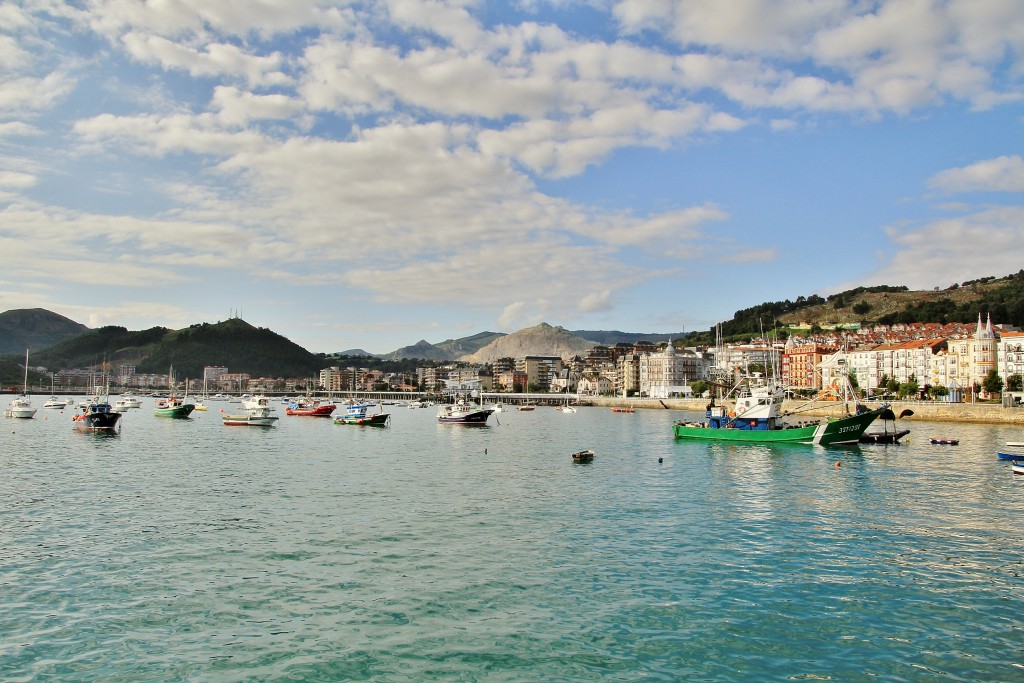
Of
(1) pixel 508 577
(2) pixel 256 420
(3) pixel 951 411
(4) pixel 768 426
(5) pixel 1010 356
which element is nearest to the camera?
(1) pixel 508 577

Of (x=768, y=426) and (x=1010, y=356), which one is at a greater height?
(x=1010, y=356)

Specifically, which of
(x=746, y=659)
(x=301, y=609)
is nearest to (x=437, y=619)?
(x=301, y=609)

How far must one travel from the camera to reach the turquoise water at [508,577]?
12484mm

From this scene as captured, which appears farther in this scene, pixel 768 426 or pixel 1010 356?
pixel 1010 356

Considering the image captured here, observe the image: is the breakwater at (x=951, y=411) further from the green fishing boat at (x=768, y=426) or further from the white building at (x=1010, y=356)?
the white building at (x=1010, y=356)

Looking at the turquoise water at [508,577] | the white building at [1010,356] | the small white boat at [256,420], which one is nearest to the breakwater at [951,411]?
the white building at [1010,356]

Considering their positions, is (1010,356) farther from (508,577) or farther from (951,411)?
(508,577)

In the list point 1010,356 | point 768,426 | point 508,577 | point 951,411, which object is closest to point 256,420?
point 768,426

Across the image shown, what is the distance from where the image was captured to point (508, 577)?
17281mm

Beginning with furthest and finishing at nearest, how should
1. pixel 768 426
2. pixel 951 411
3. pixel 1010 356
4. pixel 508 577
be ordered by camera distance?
pixel 1010 356 < pixel 951 411 < pixel 768 426 < pixel 508 577

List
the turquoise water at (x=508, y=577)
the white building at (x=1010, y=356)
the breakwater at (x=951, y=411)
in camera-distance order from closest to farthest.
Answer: the turquoise water at (x=508, y=577) < the breakwater at (x=951, y=411) < the white building at (x=1010, y=356)

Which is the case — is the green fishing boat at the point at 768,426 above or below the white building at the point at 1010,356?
below

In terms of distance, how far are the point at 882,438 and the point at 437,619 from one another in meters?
53.4

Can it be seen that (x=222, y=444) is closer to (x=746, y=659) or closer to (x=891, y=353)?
(x=746, y=659)
